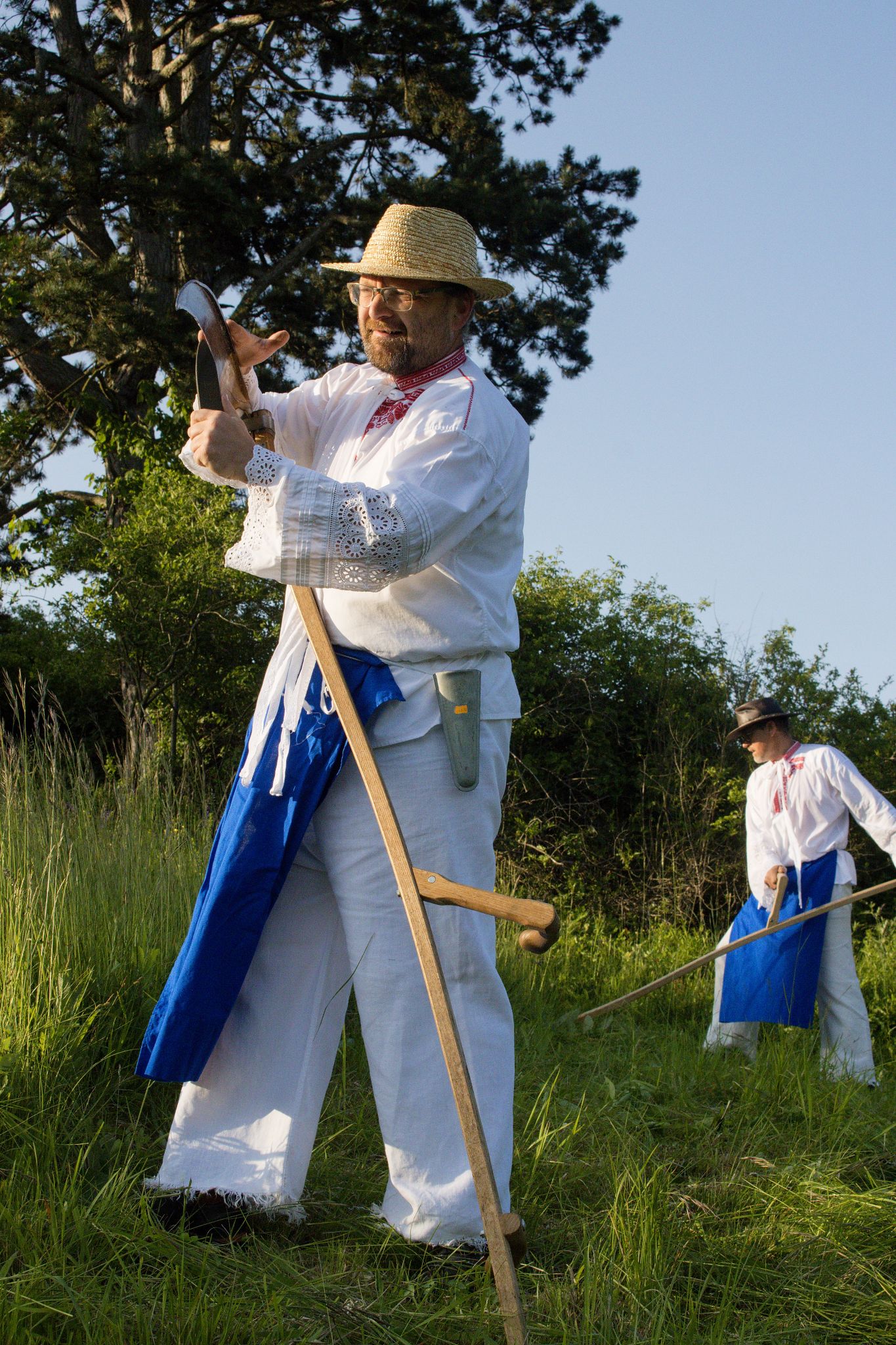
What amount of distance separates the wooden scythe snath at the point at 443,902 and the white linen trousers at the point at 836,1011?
3.29 m

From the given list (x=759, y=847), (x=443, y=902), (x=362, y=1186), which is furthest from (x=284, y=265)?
(x=443, y=902)

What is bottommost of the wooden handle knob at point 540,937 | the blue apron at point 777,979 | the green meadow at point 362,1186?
the green meadow at point 362,1186

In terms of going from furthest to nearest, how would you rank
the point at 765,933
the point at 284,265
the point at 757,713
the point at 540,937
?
1. the point at 284,265
2. the point at 757,713
3. the point at 765,933
4. the point at 540,937

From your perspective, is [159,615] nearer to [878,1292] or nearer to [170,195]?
[170,195]

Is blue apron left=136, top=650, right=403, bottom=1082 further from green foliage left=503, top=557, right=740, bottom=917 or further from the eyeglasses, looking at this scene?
green foliage left=503, top=557, right=740, bottom=917

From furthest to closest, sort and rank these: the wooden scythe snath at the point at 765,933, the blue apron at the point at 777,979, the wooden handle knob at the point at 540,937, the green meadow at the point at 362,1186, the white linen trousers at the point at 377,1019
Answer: the blue apron at the point at 777,979
the wooden scythe snath at the point at 765,933
the white linen trousers at the point at 377,1019
the green meadow at the point at 362,1186
the wooden handle knob at the point at 540,937

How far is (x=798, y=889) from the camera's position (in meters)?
5.46

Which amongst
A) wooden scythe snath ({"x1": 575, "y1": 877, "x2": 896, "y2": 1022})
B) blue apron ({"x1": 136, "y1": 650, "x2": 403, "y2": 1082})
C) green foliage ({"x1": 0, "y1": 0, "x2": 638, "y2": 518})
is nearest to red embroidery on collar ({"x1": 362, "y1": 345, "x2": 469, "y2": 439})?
blue apron ({"x1": 136, "y1": 650, "x2": 403, "y2": 1082})

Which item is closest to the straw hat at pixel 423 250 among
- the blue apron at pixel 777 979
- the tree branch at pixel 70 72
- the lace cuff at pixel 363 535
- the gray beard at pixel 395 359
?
the gray beard at pixel 395 359

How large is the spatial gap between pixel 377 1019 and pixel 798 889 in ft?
11.7

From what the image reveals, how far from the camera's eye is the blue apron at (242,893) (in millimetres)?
2357

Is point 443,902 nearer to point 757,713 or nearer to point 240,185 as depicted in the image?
point 757,713

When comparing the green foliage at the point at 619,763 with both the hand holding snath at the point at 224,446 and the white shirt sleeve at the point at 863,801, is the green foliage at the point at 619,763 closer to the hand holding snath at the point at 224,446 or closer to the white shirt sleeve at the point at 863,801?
the white shirt sleeve at the point at 863,801

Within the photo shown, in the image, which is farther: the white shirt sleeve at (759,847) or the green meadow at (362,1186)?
the white shirt sleeve at (759,847)
